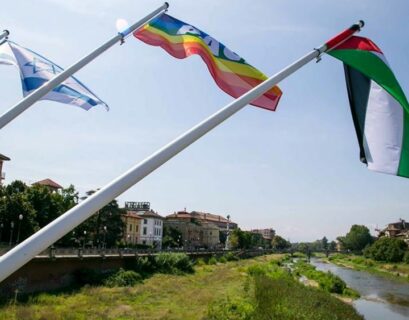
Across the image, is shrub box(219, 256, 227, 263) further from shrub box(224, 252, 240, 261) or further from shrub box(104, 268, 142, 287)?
shrub box(104, 268, 142, 287)

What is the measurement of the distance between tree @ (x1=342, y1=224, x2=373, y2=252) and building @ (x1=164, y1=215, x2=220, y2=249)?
5937 centimetres

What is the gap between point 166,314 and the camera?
94.6 feet

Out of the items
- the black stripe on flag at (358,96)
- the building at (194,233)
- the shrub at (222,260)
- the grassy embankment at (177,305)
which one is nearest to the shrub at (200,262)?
the shrub at (222,260)

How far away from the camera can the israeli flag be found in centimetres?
1039

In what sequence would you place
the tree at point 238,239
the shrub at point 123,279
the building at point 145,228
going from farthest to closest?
the tree at point 238,239 < the building at point 145,228 < the shrub at point 123,279

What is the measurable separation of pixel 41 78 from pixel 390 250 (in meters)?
112

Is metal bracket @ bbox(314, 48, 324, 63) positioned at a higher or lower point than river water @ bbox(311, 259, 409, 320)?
higher

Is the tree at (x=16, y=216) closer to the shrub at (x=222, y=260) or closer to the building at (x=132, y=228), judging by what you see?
the shrub at (x=222, y=260)

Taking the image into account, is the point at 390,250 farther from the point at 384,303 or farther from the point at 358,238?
the point at 358,238

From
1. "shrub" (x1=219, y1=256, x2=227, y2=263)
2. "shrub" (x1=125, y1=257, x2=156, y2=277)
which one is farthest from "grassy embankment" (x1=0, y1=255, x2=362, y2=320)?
"shrub" (x1=219, y1=256, x2=227, y2=263)

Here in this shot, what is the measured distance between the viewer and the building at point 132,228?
100000 mm

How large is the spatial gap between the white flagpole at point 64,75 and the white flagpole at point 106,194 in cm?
327

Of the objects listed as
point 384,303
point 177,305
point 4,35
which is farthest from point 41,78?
point 384,303

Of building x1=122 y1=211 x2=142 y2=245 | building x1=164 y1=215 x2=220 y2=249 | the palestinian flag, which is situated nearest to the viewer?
the palestinian flag
